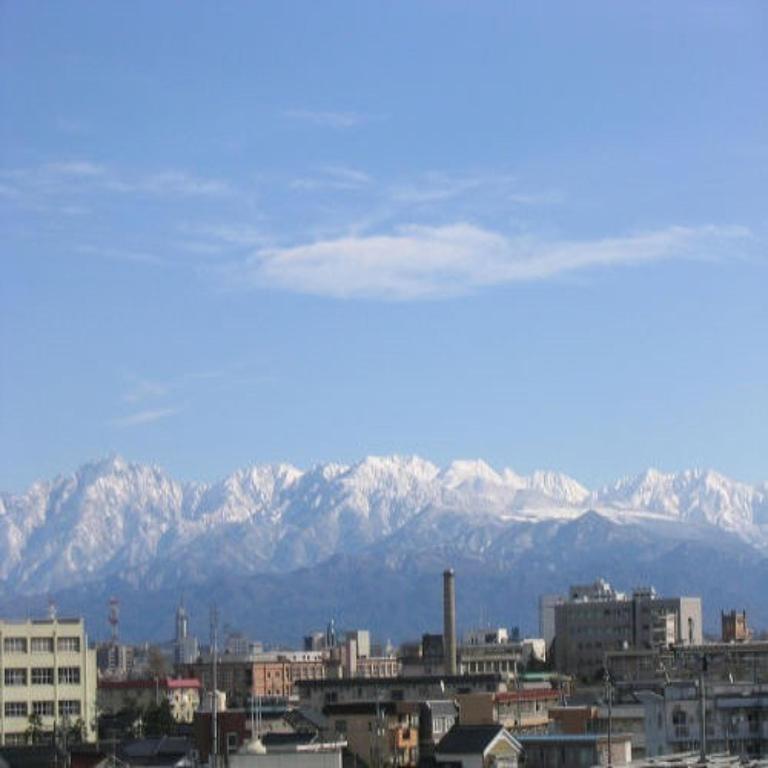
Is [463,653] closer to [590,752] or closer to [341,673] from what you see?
[341,673]

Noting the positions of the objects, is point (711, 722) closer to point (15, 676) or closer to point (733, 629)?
point (15, 676)

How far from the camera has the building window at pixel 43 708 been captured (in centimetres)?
8569

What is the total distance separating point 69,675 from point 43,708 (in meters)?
1.97

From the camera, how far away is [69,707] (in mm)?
87062

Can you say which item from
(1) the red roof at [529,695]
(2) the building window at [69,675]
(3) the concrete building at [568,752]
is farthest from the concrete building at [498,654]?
(3) the concrete building at [568,752]

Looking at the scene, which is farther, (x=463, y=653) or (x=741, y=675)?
(x=463, y=653)

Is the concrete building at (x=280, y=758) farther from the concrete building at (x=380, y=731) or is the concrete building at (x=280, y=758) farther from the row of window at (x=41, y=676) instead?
the row of window at (x=41, y=676)

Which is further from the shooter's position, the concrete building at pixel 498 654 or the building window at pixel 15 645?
the concrete building at pixel 498 654

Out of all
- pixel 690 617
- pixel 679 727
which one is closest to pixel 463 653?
pixel 690 617

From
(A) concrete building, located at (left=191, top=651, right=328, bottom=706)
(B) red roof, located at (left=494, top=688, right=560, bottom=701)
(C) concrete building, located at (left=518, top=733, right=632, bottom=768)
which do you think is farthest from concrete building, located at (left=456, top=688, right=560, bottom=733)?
(A) concrete building, located at (left=191, top=651, right=328, bottom=706)

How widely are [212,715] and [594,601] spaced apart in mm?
118885

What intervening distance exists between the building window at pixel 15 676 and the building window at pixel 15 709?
76 cm

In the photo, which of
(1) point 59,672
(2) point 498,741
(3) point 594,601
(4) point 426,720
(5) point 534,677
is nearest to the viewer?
(2) point 498,741

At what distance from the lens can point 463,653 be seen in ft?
563
